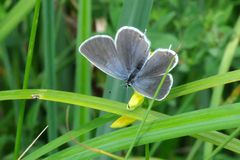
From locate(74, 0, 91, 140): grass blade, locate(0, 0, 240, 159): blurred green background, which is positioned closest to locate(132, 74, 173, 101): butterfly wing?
locate(0, 0, 240, 159): blurred green background

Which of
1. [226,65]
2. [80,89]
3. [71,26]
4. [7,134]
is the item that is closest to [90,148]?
[80,89]

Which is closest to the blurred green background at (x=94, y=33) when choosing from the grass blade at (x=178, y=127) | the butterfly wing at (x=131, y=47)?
the butterfly wing at (x=131, y=47)

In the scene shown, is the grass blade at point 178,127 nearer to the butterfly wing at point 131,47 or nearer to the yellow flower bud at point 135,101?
the yellow flower bud at point 135,101

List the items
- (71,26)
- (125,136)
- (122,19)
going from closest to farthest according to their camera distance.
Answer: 1. (125,136)
2. (122,19)
3. (71,26)

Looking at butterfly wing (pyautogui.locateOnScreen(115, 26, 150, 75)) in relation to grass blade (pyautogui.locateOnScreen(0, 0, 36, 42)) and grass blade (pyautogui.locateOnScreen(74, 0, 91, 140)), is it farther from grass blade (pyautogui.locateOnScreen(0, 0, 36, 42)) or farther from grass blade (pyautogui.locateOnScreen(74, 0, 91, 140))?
grass blade (pyautogui.locateOnScreen(0, 0, 36, 42))

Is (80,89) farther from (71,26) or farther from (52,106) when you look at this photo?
(71,26)

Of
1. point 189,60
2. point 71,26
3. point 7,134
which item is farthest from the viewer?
point 71,26
